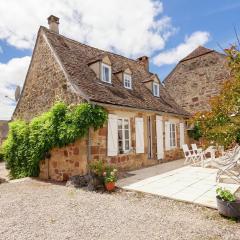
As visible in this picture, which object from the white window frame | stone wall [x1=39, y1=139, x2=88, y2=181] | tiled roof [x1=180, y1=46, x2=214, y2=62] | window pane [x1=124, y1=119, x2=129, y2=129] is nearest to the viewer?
stone wall [x1=39, y1=139, x2=88, y2=181]

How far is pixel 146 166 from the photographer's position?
1140 cm

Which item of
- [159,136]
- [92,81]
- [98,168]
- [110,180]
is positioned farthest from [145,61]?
[110,180]

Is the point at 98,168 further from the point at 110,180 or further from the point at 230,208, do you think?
the point at 230,208

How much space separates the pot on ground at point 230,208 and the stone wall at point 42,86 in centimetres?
609

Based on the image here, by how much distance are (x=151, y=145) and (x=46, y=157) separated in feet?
18.4

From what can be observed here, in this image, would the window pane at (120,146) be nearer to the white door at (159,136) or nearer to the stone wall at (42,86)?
the stone wall at (42,86)

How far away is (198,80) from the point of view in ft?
59.0

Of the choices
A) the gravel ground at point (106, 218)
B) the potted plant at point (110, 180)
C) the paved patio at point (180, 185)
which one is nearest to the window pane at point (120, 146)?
the paved patio at point (180, 185)

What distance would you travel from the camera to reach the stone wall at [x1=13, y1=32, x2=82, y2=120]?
32.0ft

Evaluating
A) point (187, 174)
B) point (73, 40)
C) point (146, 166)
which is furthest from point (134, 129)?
point (73, 40)

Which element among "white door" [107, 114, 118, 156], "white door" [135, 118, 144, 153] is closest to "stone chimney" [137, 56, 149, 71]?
"white door" [135, 118, 144, 153]

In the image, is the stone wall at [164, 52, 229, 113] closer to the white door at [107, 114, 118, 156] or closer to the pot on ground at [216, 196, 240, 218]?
the white door at [107, 114, 118, 156]

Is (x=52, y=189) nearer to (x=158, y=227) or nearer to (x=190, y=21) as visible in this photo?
(x=158, y=227)

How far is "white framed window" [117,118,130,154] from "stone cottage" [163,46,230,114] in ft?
29.5
